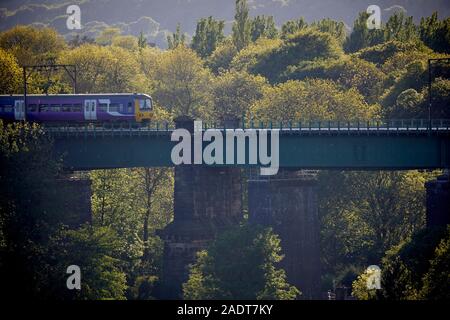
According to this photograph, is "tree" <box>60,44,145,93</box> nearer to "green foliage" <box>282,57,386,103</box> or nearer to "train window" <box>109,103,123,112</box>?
"green foliage" <box>282,57,386,103</box>

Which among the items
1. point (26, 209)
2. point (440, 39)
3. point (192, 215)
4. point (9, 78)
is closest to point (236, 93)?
point (9, 78)

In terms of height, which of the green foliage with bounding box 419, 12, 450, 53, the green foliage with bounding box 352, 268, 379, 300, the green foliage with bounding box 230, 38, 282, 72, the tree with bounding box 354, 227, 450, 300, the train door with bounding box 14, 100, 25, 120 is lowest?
the green foliage with bounding box 352, 268, 379, 300

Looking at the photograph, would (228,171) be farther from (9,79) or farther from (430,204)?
(9,79)

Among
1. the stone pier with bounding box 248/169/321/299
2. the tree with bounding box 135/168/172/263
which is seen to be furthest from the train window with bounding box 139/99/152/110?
the tree with bounding box 135/168/172/263

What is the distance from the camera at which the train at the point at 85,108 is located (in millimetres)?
115250

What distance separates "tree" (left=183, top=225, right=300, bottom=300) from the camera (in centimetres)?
9388

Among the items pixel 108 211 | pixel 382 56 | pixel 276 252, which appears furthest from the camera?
pixel 382 56

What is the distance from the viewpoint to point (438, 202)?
10456 cm

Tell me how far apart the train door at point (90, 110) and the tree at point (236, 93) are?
43370 millimetres

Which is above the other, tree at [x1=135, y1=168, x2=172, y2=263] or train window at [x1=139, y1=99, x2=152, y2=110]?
train window at [x1=139, y1=99, x2=152, y2=110]

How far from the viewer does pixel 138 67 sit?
602ft

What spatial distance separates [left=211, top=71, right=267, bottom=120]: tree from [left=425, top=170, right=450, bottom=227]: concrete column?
2142 inches

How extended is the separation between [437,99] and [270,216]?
126 feet
